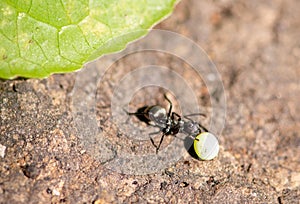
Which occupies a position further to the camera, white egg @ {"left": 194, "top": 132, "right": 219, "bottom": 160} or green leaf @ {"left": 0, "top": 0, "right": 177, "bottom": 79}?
white egg @ {"left": 194, "top": 132, "right": 219, "bottom": 160}

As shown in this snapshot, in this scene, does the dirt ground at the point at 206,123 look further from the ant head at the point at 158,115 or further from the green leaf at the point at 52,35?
the green leaf at the point at 52,35

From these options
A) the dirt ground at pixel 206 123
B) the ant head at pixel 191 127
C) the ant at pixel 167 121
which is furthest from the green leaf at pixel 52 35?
the ant head at pixel 191 127

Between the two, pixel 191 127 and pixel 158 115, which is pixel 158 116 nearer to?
pixel 158 115

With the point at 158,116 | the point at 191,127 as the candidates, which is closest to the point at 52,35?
the point at 158,116

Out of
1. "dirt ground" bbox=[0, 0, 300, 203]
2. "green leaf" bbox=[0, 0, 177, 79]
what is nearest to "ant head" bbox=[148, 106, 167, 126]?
"dirt ground" bbox=[0, 0, 300, 203]

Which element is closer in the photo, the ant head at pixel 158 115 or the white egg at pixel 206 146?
the white egg at pixel 206 146

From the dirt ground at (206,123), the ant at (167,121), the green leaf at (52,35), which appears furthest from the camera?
the ant at (167,121)

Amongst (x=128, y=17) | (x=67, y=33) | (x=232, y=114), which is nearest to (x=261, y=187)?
(x=232, y=114)

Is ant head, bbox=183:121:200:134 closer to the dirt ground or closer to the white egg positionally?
the white egg
